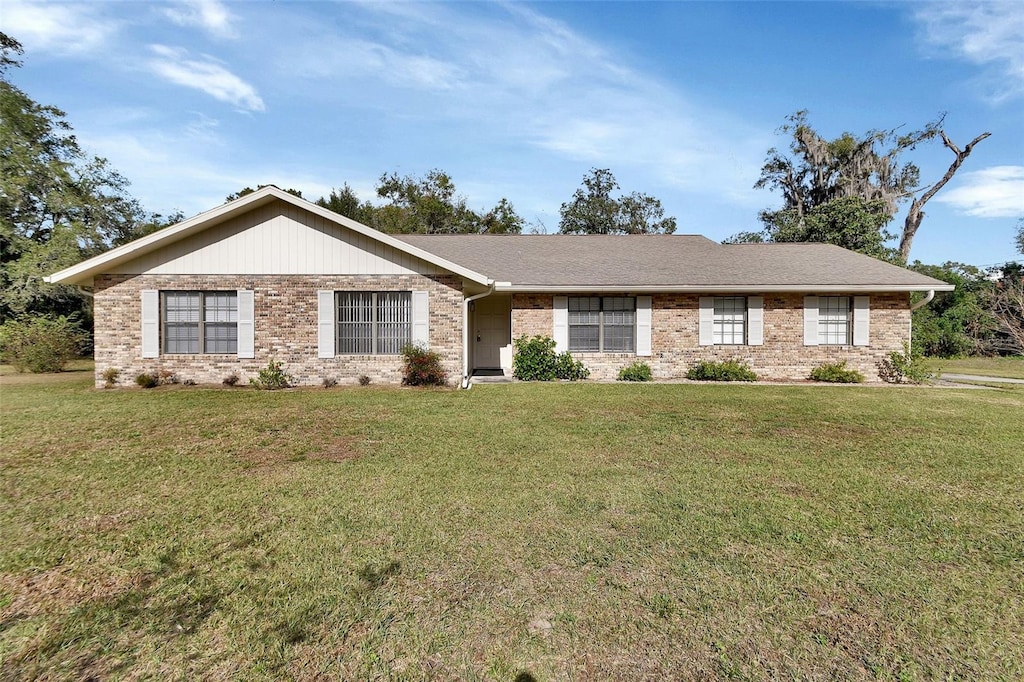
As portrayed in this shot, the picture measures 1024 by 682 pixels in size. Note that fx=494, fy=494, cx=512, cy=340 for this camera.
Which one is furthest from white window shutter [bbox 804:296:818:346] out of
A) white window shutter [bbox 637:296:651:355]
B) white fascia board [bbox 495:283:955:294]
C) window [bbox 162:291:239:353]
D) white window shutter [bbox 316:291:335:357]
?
window [bbox 162:291:239:353]

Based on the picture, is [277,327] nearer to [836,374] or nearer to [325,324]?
[325,324]

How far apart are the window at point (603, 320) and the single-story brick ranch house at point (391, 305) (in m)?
0.03

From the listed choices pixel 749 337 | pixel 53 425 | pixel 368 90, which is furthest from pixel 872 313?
pixel 53 425

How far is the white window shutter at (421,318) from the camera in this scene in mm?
12336

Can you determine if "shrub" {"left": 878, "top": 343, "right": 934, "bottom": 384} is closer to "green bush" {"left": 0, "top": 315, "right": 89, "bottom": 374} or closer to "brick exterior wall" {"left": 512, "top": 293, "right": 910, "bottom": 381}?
"brick exterior wall" {"left": 512, "top": 293, "right": 910, "bottom": 381}

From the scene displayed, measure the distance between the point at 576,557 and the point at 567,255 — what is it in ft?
44.7

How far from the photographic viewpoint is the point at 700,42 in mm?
11633

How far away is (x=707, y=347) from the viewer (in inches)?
548

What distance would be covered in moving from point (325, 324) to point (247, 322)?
6.17 feet

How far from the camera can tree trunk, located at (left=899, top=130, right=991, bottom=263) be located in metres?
28.7

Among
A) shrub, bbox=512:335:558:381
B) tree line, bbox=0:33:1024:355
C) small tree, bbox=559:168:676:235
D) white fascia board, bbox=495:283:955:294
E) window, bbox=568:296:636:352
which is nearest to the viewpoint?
white fascia board, bbox=495:283:955:294

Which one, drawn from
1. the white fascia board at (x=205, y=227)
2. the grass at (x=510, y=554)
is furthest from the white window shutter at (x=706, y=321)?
the grass at (x=510, y=554)

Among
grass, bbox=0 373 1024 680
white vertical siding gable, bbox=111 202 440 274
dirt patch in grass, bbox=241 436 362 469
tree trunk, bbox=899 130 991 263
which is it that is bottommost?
grass, bbox=0 373 1024 680

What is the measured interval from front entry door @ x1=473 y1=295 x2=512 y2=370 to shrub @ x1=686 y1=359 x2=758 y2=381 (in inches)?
236
